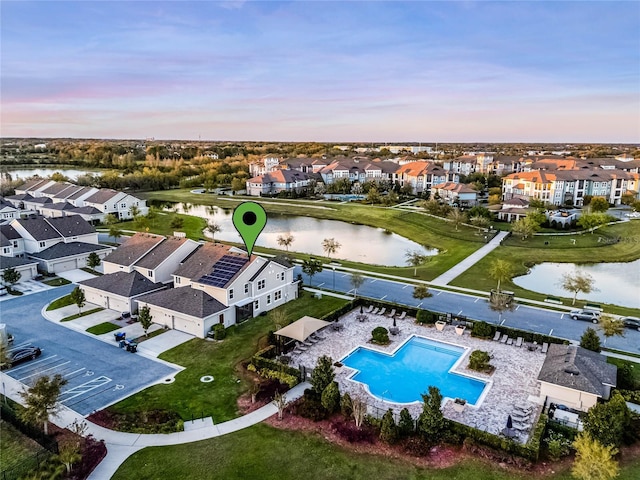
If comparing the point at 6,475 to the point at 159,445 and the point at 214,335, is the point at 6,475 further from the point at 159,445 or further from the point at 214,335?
the point at 214,335

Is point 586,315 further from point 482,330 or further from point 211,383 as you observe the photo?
point 211,383

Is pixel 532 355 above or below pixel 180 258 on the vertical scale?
below

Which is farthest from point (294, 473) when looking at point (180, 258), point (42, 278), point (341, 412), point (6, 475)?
point (42, 278)

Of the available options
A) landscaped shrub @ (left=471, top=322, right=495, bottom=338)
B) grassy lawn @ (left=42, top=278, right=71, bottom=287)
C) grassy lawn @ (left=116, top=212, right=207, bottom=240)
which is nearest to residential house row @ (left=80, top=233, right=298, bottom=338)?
grassy lawn @ (left=42, top=278, right=71, bottom=287)

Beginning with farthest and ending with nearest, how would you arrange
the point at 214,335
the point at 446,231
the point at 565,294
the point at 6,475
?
the point at 446,231
the point at 565,294
the point at 214,335
the point at 6,475

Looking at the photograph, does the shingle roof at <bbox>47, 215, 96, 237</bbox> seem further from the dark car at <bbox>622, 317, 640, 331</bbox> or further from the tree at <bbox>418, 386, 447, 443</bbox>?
the dark car at <bbox>622, 317, 640, 331</bbox>

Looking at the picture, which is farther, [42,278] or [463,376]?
[42,278]

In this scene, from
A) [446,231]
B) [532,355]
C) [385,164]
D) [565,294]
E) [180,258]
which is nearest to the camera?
[532,355]

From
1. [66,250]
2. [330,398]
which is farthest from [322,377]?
[66,250]
